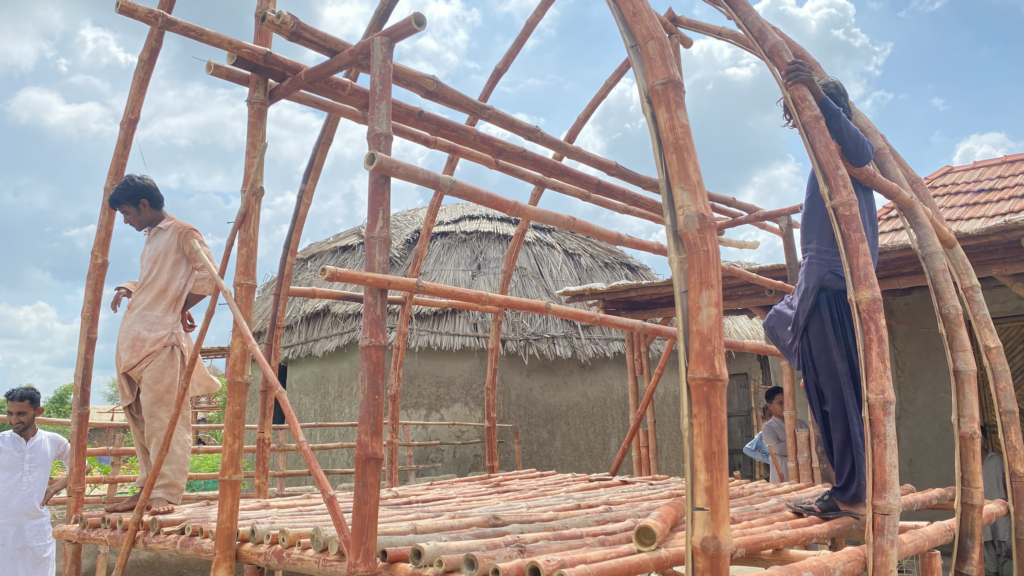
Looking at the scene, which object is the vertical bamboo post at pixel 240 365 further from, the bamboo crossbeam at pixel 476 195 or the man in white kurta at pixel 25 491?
the man in white kurta at pixel 25 491

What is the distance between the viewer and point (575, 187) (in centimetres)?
433

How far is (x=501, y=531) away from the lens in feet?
8.19

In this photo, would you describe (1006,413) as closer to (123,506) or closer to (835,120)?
(835,120)


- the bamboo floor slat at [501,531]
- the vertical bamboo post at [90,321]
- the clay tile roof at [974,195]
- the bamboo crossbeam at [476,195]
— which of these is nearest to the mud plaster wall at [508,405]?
the clay tile roof at [974,195]

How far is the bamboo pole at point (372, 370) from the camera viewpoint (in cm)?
215

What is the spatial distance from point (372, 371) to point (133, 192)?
1.88 m

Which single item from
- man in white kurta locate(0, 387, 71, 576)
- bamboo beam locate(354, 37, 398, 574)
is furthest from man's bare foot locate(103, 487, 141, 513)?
bamboo beam locate(354, 37, 398, 574)

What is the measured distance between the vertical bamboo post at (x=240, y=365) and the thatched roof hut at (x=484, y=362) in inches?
249

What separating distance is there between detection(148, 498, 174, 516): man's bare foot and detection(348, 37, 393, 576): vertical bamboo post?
1.46 meters

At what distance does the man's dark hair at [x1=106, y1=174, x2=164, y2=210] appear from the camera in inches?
130

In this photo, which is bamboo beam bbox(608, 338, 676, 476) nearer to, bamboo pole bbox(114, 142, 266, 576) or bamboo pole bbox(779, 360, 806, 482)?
bamboo pole bbox(779, 360, 806, 482)

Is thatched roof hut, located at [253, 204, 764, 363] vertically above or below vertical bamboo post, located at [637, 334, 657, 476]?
above

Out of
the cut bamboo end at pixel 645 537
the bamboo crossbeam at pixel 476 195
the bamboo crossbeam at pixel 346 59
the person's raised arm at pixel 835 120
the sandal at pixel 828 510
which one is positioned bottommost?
the sandal at pixel 828 510

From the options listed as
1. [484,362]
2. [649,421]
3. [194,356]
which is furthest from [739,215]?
[484,362]
